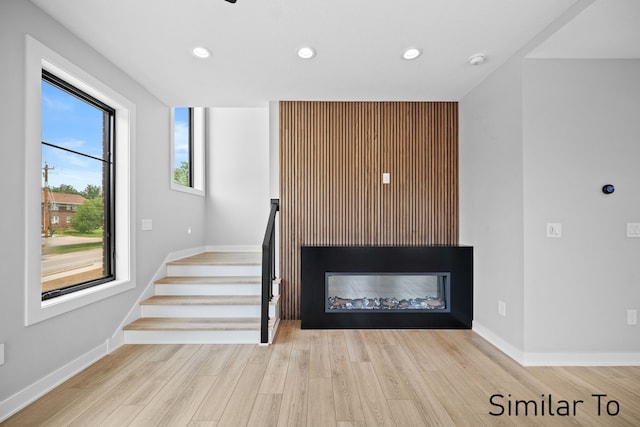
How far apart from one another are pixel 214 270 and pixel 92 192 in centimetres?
142

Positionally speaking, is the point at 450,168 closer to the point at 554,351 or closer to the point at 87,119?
the point at 554,351

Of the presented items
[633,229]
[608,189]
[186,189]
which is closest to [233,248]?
[186,189]

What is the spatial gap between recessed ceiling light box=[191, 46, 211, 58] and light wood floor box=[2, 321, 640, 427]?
2479mm

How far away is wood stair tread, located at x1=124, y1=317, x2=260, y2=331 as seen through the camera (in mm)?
2822

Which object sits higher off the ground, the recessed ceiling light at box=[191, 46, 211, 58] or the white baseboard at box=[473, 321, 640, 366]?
the recessed ceiling light at box=[191, 46, 211, 58]

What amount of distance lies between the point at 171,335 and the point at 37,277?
3.97 feet

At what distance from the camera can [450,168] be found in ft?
11.7

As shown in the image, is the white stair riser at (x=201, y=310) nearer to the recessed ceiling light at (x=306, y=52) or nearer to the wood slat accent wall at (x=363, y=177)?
the wood slat accent wall at (x=363, y=177)

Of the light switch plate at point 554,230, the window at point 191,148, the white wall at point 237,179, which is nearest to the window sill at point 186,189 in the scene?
the window at point 191,148

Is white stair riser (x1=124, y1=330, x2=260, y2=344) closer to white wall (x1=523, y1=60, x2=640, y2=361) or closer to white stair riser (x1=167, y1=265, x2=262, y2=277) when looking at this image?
white stair riser (x1=167, y1=265, x2=262, y2=277)

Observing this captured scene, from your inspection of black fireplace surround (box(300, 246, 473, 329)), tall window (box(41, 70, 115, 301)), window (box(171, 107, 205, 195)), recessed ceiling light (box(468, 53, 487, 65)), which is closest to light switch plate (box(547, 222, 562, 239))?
black fireplace surround (box(300, 246, 473, 329))

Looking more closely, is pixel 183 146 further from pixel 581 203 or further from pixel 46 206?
pixel 581 203

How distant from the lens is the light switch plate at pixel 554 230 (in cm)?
242

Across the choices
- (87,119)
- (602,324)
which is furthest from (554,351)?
(87,119)
